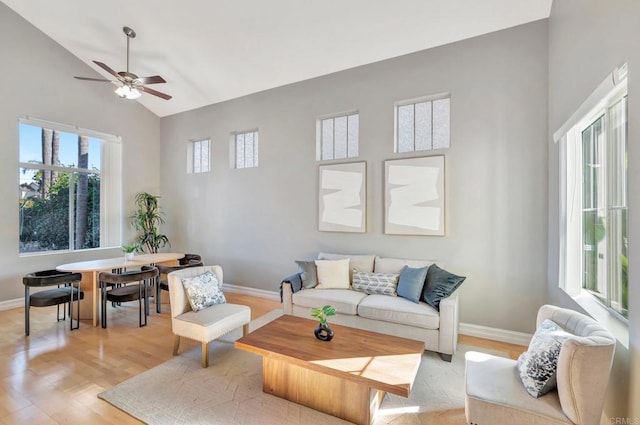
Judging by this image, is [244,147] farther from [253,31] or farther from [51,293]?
[51,293]

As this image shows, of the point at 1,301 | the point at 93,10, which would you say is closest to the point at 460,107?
the point at 93,10

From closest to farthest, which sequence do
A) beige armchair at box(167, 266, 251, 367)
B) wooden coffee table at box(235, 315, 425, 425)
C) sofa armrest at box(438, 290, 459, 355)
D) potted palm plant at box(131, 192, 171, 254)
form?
1. wooden coffee table at box(235, 315, 425, 425)
2. beige armchair at box(167, 266, 251, 367)
3. sofa armrest at box(438, 290, 459, 355)
4. potted palm plant at box(131, 192, 171, 254)

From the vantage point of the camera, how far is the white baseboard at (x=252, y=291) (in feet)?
16.0

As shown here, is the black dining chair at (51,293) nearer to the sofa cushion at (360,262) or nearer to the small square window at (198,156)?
the small square window at (198,156)

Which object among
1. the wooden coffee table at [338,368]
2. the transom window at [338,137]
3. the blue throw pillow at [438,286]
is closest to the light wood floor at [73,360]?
the blue throw pillow at [438,286]

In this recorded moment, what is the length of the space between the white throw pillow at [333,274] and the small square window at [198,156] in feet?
11.2

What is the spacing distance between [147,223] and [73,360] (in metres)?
3.51

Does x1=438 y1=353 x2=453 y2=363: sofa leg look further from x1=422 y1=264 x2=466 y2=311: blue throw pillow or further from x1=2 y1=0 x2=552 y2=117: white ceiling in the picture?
x1=2 y1=0 x2=552 y2=117: white ceiling

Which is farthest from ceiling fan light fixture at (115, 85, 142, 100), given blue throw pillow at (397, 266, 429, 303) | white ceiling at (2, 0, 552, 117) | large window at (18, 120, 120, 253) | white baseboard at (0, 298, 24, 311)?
blue throw pillow at (397, 266, 429, 303)

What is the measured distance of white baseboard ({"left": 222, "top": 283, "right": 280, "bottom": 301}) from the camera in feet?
16.0

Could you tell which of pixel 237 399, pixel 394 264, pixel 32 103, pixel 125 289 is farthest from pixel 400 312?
pixel 32 103

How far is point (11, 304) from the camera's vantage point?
4.35 meters

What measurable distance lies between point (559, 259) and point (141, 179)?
6.93m

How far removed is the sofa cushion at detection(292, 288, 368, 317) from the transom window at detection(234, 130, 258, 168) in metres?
2.67
